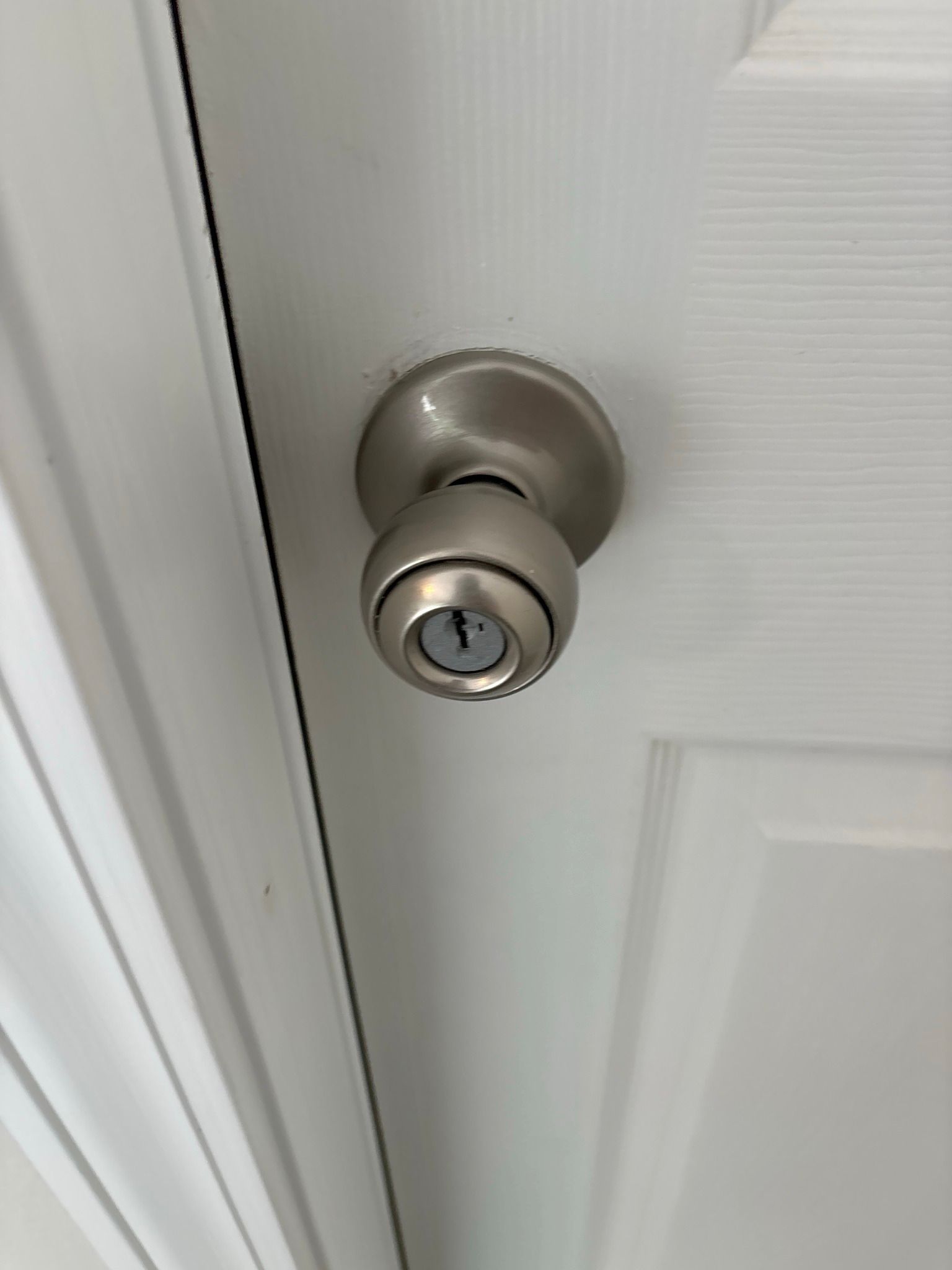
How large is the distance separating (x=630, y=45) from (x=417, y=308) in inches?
3.2

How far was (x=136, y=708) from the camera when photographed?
232mm

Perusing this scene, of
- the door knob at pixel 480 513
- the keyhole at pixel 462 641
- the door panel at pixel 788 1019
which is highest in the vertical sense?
the door knob at pixel 480 513

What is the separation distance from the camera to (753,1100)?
487mm

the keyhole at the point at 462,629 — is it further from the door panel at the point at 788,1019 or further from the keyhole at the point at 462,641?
the door panel at the point at 788,1019

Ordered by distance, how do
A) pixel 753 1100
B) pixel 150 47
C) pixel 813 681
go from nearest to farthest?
pixel 150 47 → pixel 813 681 → pixel 753 1100

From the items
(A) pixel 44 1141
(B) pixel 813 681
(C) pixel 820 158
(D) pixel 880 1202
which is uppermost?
(C) pixel 820 158

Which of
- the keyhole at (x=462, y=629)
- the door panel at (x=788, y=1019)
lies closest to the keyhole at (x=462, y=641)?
the keyhole at (x=462, y=629)

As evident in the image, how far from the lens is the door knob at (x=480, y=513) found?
0.22m

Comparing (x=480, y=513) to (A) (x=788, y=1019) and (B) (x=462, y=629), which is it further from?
(A) (x=788, y=1019)

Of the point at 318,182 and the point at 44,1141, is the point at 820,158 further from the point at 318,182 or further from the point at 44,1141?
the point at 44,1141

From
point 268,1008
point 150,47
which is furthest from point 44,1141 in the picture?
point 150,47

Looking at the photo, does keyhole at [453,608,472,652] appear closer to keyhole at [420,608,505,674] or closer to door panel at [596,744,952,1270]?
keyhole at [420,608,505,674]

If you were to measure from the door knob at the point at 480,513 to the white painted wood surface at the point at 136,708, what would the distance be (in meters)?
0.05

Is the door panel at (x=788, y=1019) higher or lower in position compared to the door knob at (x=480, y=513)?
lower
